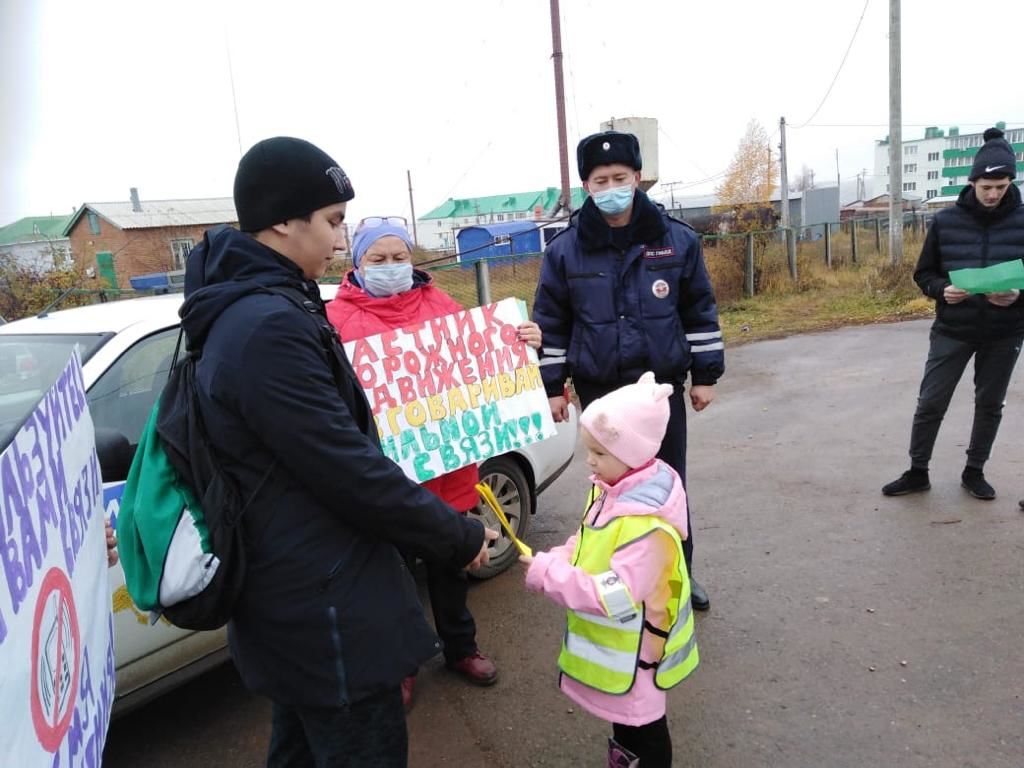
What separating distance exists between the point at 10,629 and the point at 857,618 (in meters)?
3.31

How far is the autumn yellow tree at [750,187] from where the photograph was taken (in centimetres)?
1791

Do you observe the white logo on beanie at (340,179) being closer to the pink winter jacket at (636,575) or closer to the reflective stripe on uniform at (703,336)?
the pink winter jacket at (636,575)

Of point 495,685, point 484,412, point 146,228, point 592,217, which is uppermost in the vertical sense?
A: point 146,228

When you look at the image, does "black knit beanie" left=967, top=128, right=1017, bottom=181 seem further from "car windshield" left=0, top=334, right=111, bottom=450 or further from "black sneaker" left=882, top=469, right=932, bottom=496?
"car windshield" left=0, top=334, right=111, bottom=450

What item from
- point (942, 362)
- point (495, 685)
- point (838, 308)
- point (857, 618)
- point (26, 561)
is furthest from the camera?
point (838, 308)

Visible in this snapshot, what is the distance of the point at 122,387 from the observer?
2793 mm

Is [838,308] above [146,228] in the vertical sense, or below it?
below

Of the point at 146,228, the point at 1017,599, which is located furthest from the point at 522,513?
the point at 146,228

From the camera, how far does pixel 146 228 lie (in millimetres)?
40469

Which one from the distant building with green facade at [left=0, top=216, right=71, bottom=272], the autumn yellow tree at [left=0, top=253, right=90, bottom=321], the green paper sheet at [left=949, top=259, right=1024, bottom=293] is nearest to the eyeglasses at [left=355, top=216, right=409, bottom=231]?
the green paper sheet at [left=949, top=259, right=1024, bottom=293]

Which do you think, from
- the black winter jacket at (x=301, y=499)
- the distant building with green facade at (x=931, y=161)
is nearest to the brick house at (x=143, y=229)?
the black winter jacket at (x=301, y=499)

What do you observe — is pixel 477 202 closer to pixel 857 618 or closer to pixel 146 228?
pixel 146 228

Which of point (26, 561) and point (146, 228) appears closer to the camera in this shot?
point (26, 561)

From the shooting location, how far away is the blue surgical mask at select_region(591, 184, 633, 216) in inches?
117
